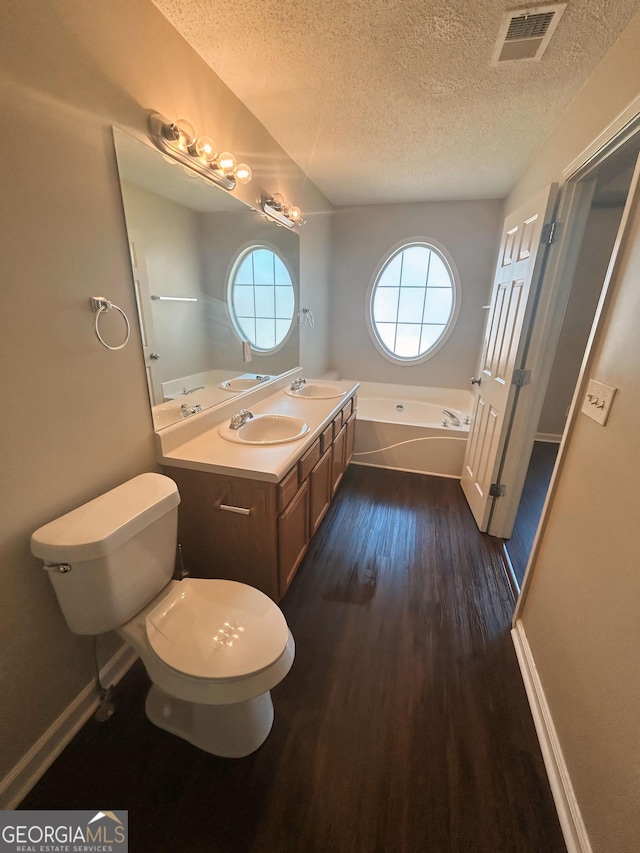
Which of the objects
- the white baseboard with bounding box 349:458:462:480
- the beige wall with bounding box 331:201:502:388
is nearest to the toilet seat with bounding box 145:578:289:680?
the white baseboard with bounding box 349:458:462:480

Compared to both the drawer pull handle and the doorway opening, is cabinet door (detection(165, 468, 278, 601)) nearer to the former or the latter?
the drawer pull handle

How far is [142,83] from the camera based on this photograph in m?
1.18

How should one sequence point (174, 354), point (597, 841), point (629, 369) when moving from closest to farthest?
point (597, 841) → point (629, 369) → point (174, 354)

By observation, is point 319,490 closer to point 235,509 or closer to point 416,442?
point 235,509

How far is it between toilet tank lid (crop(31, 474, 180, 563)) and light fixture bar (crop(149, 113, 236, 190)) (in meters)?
1.27

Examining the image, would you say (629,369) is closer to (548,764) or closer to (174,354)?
(548,764)

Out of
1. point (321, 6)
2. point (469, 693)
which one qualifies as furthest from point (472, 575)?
point (321, 6)

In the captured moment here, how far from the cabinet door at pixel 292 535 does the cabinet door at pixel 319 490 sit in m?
0.07

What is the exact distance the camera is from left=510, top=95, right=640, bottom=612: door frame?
1.12 m

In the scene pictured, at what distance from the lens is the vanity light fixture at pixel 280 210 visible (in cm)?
213

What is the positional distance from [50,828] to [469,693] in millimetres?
1414

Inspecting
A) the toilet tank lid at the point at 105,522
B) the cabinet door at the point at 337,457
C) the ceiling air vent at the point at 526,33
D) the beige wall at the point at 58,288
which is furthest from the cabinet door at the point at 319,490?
the ceiling air vent at the point at 526,33

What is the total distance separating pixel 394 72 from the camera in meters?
1.52

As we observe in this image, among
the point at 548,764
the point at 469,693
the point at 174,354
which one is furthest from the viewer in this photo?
the point at 174,354
